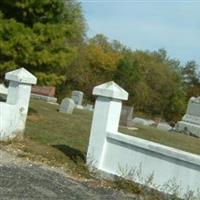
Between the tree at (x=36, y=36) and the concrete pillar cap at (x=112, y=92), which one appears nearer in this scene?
the concrete pillar cap at (x=112, y=92)

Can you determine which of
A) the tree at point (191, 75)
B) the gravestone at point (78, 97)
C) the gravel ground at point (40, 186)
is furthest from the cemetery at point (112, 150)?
the tree at point (191, 75)

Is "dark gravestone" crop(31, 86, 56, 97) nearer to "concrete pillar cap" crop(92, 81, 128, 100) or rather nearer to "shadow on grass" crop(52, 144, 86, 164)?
"shadow on grass" crop(52, 144, 86, 164)

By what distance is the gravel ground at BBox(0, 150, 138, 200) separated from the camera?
842 centimetres

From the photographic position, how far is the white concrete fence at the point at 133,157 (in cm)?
945

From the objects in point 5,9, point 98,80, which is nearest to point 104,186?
point 5,9

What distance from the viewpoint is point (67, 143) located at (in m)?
14.7

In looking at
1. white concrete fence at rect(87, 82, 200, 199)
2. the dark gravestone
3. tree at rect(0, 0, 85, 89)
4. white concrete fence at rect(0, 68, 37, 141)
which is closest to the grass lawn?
white concrete fence at rect(0, 68, 37, 141)

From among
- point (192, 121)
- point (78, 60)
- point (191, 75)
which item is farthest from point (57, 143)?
point (191, 75)

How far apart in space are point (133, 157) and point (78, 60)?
170 feet

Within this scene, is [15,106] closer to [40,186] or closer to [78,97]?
[40,186]

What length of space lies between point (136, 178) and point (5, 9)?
11388mm

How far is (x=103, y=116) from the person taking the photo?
11.4 metres

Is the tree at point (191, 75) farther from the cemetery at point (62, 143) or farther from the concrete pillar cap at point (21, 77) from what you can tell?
the concrete pillar cap at point (21, 77)

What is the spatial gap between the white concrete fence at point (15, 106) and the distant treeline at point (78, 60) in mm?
4864
